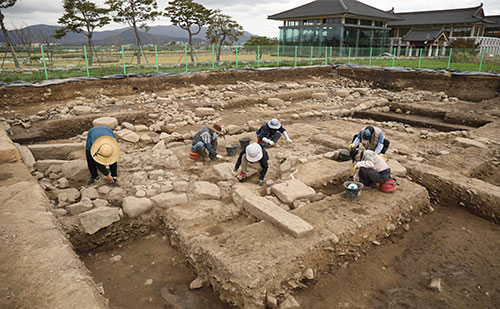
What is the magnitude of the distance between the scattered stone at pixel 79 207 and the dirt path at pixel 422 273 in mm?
2924

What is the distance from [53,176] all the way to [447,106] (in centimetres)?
1143

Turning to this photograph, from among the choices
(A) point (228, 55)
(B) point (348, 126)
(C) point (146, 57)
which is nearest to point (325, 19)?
(A) point (228, 55)

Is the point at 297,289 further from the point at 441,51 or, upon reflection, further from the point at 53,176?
the point at 441,51

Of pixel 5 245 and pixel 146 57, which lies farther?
pixel 146 57

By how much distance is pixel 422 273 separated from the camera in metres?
3.37

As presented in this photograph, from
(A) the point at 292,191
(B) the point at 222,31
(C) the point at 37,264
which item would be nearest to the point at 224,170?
(A) the point at 292,191

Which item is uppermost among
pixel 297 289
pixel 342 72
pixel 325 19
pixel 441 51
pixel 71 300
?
pixel 325 19

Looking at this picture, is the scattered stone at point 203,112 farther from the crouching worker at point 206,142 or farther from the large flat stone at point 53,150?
the large flat stone at point 53,150

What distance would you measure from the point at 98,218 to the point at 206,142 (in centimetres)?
229

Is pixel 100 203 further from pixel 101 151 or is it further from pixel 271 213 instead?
pixel 271 213

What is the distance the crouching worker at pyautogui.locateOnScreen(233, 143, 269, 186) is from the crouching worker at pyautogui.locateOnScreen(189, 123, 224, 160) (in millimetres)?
785

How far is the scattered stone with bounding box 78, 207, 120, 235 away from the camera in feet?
12.6

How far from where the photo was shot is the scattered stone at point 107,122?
7.33 m

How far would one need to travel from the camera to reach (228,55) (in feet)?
50.5
